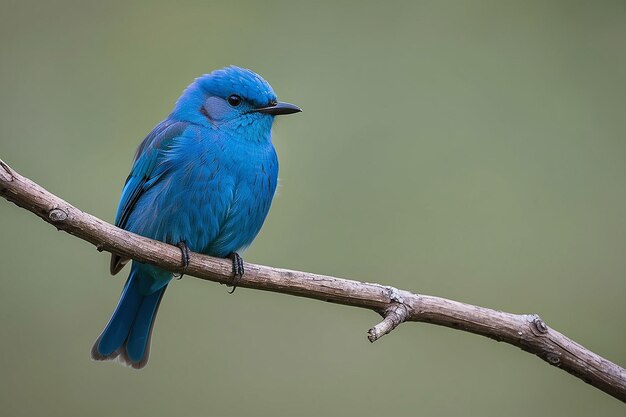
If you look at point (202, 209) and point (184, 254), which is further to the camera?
point (202, 209)

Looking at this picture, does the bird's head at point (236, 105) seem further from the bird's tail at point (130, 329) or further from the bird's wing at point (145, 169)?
the bird's tail at point (130, 329)

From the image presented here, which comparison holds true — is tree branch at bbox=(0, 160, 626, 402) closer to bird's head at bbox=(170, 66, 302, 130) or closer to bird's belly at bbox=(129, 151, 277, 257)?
bird's belly at bbox=(129, 151, 277, 257)

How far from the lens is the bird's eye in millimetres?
4766

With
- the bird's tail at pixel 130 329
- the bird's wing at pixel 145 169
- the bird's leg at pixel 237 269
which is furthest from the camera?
the bird's tail at pixel 130 329

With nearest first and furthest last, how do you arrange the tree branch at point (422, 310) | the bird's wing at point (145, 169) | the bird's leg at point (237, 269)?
the tree branch at point (422, 310), the bird's leg at point (237, 269), the bird's wing at point (145, 169)

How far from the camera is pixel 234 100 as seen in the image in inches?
188

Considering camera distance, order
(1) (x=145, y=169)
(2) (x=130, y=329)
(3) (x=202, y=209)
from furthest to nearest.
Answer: (2) (x=130, y=329) → (1) (x=145, y=169) → (3) (x=202, y=209)

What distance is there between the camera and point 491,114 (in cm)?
638

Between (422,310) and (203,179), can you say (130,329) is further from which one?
(422,310)

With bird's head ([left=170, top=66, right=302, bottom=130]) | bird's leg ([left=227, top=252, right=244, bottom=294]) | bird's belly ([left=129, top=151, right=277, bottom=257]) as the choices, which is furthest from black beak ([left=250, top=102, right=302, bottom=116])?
bird's leg ([left=227, top=252, right=244, bottom=294])

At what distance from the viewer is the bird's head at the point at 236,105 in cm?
473

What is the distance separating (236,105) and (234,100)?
28mm

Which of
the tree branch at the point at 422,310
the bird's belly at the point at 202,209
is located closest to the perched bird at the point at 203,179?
the bird's belly at the point at 202,209

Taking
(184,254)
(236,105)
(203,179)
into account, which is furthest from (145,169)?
(184,254)
